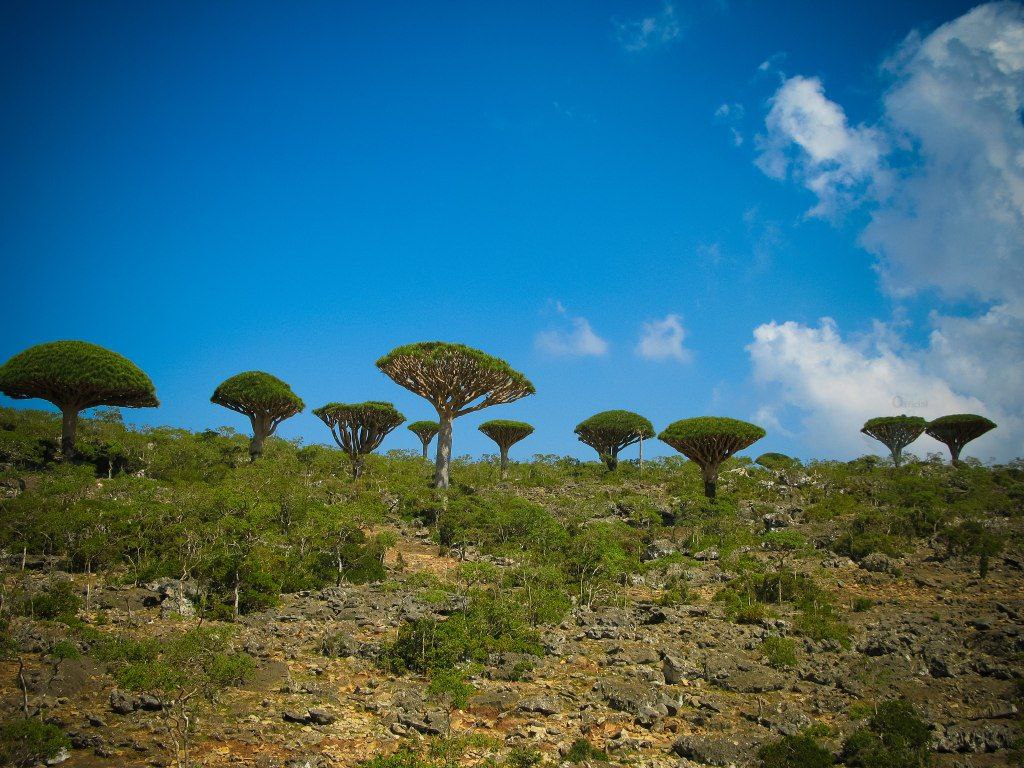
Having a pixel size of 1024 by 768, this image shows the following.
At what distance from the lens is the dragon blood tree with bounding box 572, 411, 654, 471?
1563 inches

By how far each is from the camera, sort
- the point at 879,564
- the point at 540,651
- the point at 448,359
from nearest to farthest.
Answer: the point at 540,651, the point at 879,564, the point at 448,359

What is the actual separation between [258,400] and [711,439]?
2412 centimetres

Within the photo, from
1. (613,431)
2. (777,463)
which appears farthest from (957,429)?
(613,431)

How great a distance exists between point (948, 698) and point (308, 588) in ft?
44.7

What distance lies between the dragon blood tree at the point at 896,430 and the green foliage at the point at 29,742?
4888 cm

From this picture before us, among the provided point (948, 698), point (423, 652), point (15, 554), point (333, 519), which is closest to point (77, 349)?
point (15, 554)

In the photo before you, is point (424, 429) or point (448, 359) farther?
point (424, 429)

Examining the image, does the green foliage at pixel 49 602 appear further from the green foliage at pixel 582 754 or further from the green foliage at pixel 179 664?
the green foliage at pixel 582 754

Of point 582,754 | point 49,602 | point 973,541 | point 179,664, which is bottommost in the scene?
point 582,754

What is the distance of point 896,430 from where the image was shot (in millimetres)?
43688

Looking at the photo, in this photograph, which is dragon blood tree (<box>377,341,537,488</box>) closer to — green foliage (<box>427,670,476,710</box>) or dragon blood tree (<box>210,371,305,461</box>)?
dragon blood tree (<box>210,371,305,461</box>)

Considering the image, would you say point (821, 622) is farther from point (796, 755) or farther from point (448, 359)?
point (448, 359)

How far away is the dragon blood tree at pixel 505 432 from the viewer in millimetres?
39781

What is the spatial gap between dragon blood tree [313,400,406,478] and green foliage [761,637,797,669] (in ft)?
77.4
